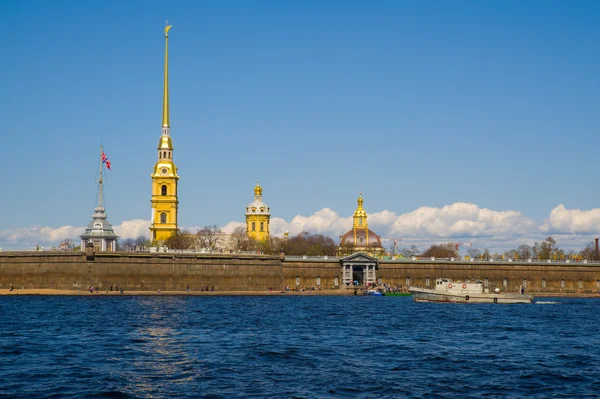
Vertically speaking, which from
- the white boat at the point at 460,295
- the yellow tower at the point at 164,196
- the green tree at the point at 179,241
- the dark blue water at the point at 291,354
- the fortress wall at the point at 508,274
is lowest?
the dark blue water at the point at 291,354

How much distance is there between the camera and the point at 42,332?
190 feet

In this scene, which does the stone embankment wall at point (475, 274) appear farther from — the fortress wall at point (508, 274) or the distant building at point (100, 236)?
the distant building at point (100, 236)

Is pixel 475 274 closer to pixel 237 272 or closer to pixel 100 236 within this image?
pixel 237 272

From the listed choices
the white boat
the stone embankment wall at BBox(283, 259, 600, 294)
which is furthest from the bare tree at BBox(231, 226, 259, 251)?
the white boat

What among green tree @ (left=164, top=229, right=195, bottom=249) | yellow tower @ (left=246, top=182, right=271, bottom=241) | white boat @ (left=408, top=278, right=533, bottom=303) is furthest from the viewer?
yellow tower @ (left=246, top=182, right=271, bottom=241)

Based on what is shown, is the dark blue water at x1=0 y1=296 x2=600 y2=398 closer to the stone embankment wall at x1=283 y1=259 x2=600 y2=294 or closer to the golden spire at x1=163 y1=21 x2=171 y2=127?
the stone embankment wall at x1=283 y1=259 x2=600 y2=294

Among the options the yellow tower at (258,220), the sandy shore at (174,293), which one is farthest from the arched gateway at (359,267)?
the yellow tower at (258,220)

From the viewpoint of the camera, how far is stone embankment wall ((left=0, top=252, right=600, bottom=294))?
375 ft

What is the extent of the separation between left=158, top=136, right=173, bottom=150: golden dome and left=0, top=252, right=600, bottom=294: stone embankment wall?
1417 inches

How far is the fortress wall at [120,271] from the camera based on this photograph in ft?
373

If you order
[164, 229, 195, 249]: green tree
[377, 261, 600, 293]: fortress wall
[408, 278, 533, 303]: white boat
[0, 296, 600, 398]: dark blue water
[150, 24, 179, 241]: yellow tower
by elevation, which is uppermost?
[150, 24, 179, 241]: yellow tower

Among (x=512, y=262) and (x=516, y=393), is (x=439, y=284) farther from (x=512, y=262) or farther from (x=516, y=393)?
(x=516, y=393)

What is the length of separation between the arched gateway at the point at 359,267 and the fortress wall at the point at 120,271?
56.0ft

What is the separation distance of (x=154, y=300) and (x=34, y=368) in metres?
58.4
